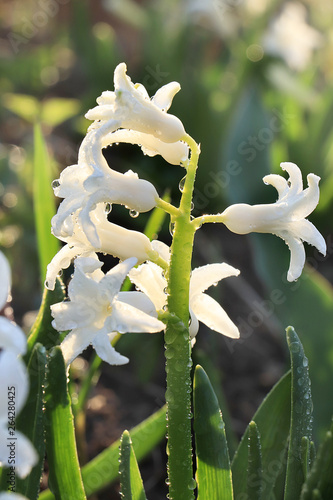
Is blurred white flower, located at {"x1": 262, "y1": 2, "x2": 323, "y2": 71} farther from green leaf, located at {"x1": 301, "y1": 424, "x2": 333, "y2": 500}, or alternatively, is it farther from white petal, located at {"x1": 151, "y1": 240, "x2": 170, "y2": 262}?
green leaf, located at {"x1": 301, "y1": 424, "x2": 333, "y2": 500}

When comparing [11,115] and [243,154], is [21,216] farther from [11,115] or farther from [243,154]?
[11,115]

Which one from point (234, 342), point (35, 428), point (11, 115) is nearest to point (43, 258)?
point (35, 428)

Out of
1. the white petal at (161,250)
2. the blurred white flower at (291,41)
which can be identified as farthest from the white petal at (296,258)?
the blurred white flower at (291,41)

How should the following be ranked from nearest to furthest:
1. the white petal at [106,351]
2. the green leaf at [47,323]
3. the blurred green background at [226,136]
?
the white petal at [106,351] → the green leaf at [47,323] → the blurred green background at [226,136]

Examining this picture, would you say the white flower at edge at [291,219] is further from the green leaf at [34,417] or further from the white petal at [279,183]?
the green leaf at [34,417]

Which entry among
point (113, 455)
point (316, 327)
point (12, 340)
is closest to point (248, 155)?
point (316, 327)

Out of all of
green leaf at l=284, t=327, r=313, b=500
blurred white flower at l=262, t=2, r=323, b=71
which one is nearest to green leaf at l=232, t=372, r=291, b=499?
green leaf at l=284, t=327, r=313, b=500
